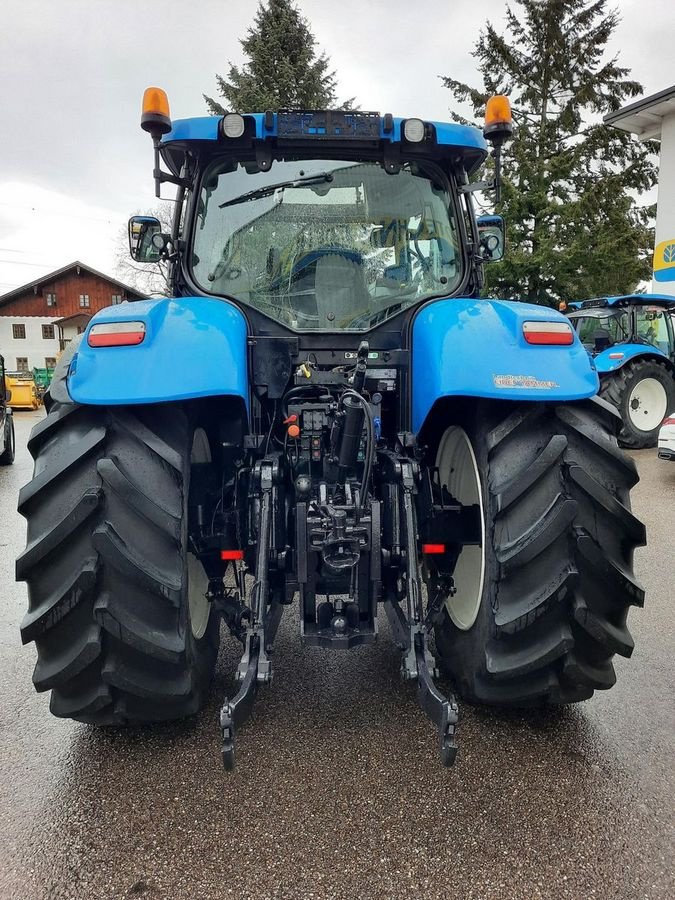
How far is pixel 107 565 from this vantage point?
2.02m

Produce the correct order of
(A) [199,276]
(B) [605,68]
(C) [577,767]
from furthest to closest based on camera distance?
(B) [605,68] → (A) [199,276] → (C) [577,767]

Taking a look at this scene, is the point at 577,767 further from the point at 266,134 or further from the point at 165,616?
the point at 266,134

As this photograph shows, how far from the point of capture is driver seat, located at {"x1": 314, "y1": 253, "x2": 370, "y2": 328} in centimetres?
283

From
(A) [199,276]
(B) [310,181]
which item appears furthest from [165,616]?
(B) [310,181]

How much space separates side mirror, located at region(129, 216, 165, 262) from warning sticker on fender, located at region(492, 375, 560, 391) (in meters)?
1.96

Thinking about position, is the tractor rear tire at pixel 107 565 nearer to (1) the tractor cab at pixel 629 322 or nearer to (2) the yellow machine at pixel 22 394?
(1) the tractor cab at pixel 629 322

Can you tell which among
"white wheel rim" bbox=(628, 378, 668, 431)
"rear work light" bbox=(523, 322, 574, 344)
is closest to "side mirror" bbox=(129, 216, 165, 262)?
"rear work light" bbox=(523, 322, 574, 344)

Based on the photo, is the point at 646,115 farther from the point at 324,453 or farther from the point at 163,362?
the point at 163,362

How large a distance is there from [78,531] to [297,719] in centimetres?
122

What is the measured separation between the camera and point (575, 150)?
54.7ft

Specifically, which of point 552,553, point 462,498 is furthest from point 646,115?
point 552,553

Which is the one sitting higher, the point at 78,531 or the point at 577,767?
the point at 78,531

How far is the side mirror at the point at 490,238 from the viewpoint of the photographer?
10.7 ft

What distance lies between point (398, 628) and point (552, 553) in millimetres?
653
